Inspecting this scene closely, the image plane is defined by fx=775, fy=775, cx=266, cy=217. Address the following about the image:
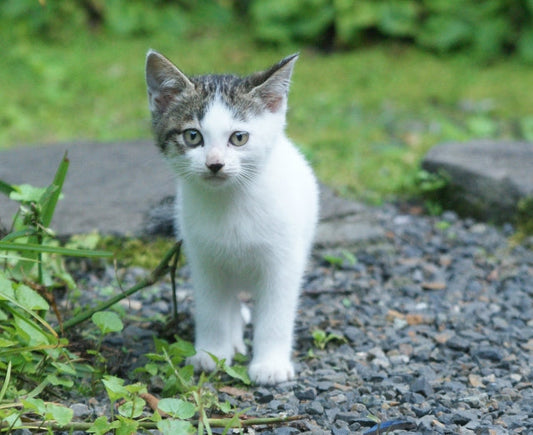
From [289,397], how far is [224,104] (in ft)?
3.69

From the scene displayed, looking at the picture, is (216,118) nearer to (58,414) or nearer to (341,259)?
(58,414)

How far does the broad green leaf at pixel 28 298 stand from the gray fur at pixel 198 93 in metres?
0.76

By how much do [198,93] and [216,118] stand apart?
184 mm

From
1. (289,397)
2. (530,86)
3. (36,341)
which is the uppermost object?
(530,86)

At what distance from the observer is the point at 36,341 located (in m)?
2.61

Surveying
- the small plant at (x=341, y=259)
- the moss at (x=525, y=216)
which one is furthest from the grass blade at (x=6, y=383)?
the moss at (x=525, y=216)

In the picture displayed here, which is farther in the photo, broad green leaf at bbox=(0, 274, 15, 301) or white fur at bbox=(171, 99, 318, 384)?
white fur at bbox=(171, 99, 318, 384)

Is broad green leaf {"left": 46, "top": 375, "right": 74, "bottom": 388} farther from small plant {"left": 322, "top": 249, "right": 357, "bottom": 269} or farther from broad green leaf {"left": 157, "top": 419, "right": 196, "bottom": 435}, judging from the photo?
small plant {"left": 322, "top": 249, "right": 357, "bottom": 269}

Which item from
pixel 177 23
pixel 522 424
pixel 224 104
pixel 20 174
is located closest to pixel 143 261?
pixel 20 174

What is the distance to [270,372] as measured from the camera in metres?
3.02

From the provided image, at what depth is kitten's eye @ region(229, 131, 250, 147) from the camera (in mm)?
2891

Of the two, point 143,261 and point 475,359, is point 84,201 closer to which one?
point 143,261

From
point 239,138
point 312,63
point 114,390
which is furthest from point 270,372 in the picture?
point 312,63

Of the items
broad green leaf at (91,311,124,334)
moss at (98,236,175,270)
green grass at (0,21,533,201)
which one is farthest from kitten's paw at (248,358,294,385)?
green grass at (0,21,533,201)
